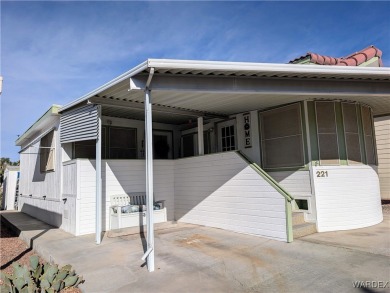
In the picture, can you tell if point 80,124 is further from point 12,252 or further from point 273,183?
point 273,183

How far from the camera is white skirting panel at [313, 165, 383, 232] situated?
6.82 metres

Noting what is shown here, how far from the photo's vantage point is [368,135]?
807 centimetres

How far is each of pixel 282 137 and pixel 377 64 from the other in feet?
16.9

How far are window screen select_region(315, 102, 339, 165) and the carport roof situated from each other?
0.52 meters

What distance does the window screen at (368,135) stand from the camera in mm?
7875

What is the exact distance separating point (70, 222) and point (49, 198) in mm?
2462

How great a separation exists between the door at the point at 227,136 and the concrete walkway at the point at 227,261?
127 inches

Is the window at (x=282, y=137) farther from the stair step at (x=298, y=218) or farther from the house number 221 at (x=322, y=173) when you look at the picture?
the stair step at (x=298, y=218)

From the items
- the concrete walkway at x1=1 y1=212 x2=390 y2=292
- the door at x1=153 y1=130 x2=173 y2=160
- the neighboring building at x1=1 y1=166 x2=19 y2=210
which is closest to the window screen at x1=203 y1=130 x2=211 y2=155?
the door at x1=153 y1=130 x2=173 y2=160

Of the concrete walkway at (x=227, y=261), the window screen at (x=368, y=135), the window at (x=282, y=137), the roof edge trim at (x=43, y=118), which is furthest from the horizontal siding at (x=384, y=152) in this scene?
the roof edge trim at (x=43, y=118)

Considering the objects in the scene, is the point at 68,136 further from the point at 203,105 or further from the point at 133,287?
the point at 133,287

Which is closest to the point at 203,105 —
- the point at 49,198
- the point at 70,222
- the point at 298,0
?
the point at 298,0

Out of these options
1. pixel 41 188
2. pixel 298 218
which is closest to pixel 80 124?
pixel 41 188

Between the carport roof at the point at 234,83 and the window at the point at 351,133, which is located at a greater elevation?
the carport roof at the point at 234,83
